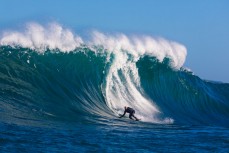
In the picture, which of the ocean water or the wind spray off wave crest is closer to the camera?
the ocean water

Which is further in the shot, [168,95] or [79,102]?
[168,95]

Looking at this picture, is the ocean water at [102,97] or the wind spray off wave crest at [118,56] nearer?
the ocean water at [102,97]

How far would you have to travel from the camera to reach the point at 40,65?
53.0ft

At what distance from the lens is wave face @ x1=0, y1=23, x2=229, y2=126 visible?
12.7m

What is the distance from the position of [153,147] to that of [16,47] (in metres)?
10.7

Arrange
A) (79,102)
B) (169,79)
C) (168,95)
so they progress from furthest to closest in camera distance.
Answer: (169,79)
(168,95)
(79,102)

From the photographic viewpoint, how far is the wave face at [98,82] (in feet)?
41.7

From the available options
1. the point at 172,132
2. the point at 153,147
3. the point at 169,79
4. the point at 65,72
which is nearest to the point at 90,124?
the point at 172,132

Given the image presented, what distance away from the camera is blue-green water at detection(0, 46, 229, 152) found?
319 inches

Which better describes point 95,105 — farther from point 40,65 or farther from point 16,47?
point 16,47

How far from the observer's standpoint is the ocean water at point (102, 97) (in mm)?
8258

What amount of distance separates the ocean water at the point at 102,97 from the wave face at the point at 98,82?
4cm

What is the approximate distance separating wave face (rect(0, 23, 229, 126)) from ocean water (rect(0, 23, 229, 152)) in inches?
1.5

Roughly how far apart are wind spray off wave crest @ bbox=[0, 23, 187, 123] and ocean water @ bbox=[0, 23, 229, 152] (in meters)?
0.05
